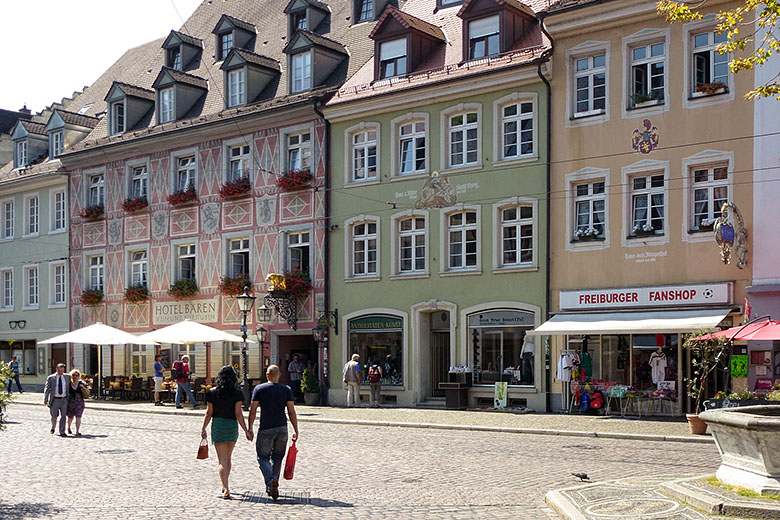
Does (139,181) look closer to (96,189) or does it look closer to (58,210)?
(96,189)

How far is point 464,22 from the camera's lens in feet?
96.5

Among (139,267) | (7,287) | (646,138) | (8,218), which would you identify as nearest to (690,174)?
(646,138)

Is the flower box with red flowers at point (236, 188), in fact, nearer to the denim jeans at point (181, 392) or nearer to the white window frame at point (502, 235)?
the denim jeans at point (181, 392)

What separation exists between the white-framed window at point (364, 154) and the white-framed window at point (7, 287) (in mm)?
20022

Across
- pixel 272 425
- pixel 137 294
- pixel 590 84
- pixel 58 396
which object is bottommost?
pixel 58 396

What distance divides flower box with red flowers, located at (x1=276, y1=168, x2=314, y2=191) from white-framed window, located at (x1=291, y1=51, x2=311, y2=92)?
3.08 m

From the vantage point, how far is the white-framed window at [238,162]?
3425 centimetres

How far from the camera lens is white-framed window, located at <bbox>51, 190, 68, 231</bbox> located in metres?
41.5

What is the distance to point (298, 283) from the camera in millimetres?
31922

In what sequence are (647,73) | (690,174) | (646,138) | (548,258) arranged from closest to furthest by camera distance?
(690,174) < (646,138) < (647,73) < (548,258)

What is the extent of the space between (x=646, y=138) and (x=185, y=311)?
1799 centimetres

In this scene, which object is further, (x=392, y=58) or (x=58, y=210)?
(x=58, y=210)

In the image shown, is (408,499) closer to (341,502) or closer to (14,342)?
(341,502)

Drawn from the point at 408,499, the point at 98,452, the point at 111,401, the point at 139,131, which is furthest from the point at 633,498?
the point at 139,131
